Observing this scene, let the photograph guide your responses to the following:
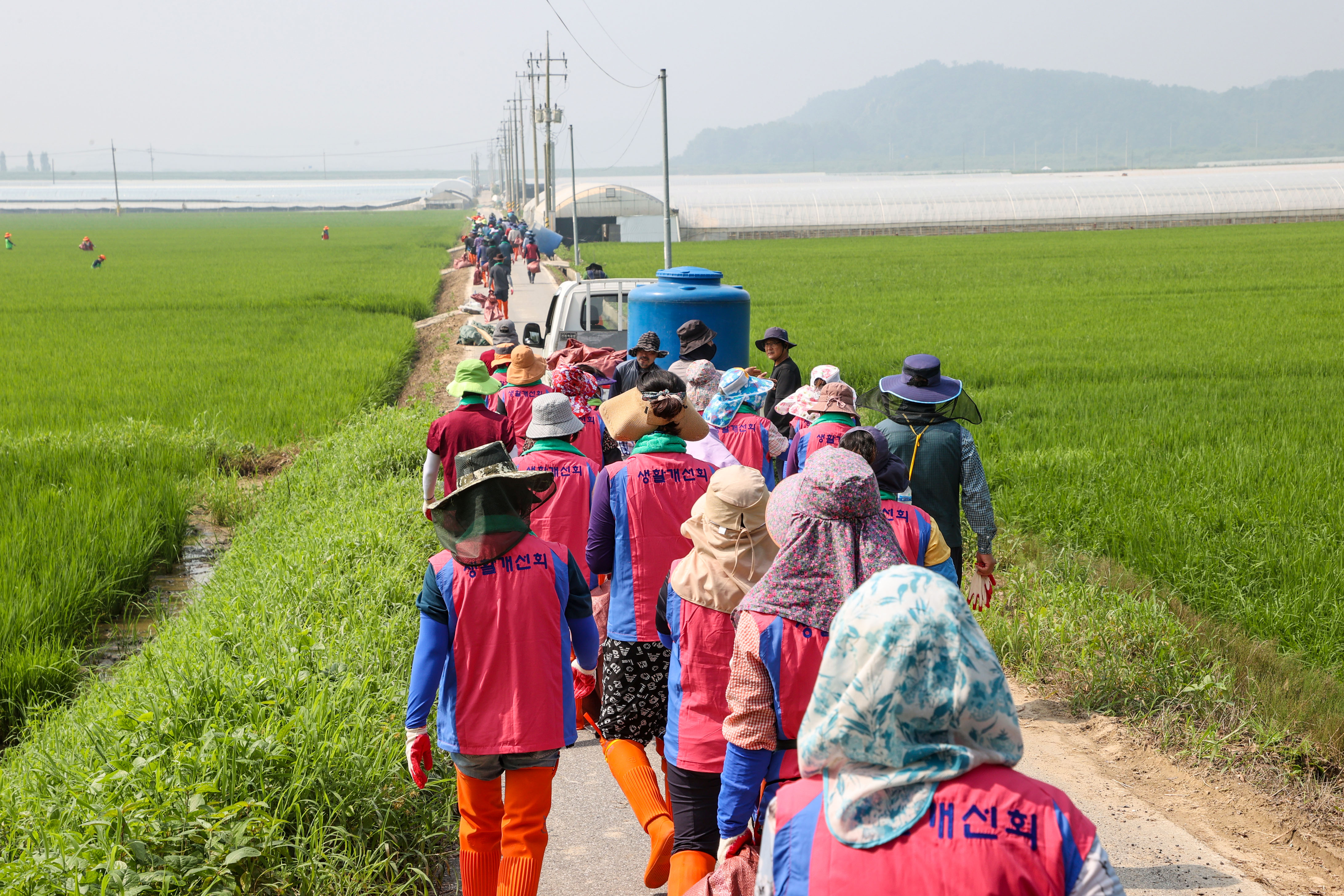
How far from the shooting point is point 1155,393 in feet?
44.9

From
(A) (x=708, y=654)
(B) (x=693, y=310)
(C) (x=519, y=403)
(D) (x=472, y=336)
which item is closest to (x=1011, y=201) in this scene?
(D) (x=472, y=336)

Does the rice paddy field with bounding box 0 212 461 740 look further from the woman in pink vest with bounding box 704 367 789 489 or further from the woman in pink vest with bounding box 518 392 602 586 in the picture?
the woman in pink vest with bounding box 704 367 789 489

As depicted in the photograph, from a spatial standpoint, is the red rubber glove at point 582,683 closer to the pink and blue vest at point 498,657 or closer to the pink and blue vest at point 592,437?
the pink and blue vest at point 498,657

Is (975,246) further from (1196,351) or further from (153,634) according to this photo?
(153,634)

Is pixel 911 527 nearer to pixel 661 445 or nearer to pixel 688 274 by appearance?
pixel 661 445

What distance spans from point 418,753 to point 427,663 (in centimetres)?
29

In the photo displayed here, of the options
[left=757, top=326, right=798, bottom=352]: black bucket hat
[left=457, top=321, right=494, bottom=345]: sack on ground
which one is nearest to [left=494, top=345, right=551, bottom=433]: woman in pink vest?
[left=757, top=326, right=798, bottom=352]: black bucket hat

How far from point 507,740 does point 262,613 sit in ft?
11.2

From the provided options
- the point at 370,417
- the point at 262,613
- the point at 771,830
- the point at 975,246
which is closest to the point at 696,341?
the point at 262,613

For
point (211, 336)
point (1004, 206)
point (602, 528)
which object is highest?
point (1004, 206)

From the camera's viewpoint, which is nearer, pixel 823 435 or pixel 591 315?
pixel 823 435

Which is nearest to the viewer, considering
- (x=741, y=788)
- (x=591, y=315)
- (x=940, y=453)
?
(x=741, y=788)

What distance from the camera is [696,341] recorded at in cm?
732

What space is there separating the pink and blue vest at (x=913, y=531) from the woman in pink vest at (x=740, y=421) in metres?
2.25
